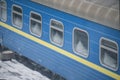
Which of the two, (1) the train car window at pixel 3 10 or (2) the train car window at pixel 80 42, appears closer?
(2) the train car window at pixel 80 42

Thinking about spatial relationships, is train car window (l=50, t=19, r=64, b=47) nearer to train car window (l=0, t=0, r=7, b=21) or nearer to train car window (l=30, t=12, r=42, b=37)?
train car window (l=30, t=12, r=42, b=37)

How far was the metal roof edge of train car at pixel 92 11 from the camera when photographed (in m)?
8.20

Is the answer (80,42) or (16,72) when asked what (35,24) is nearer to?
(16,72)

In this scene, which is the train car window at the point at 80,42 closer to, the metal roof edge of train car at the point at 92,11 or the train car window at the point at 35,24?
the metal roof edge of train car at the point at 92,11

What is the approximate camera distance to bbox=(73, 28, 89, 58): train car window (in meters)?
9.16

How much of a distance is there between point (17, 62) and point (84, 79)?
4543 mm

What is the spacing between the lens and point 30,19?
1135cm

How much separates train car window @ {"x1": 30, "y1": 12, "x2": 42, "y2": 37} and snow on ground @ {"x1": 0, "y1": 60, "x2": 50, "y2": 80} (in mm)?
1537

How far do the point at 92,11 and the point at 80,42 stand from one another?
100 cm

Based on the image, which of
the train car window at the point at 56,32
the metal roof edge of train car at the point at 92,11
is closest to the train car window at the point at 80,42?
the metal roof edge of train car at the point at 92,11

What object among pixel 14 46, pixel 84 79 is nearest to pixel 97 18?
pixel 84 79

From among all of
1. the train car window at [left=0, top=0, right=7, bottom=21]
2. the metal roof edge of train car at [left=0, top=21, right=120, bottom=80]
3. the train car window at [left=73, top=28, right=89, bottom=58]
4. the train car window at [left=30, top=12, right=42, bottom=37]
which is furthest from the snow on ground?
the train car window at [left=73, top=28, right=89, bottom=58]

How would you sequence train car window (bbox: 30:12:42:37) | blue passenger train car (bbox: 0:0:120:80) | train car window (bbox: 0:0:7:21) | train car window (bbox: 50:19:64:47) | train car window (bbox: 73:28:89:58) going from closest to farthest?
blue passenger train car (bbox: 0:0:120:80) < train car window (bbox: 73:28:89:58) < train car window (bbox: 50:19:64:47) < train car window (bbox: 30:12:42:37) < train car window (bbox: 0:0:7:21)

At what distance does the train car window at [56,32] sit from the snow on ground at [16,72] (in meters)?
1.84
